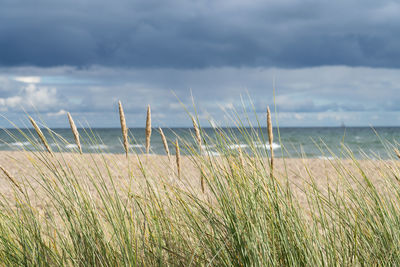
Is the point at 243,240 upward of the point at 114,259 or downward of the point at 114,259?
upward

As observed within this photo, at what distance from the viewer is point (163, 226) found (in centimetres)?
235

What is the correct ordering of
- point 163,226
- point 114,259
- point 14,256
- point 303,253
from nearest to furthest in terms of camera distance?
1. point 303,253
2. point 114,259
3. point 14,256
4. point 163,226

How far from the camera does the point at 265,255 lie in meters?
1.73

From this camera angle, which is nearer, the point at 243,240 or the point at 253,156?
the point at 243,240

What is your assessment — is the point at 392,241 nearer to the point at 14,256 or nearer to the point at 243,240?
the point at 243,240

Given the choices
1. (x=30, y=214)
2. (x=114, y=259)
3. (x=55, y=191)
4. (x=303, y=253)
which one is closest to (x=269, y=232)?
(x=303, y=253)

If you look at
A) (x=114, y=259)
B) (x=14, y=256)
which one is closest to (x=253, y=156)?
(x=114, y=259)

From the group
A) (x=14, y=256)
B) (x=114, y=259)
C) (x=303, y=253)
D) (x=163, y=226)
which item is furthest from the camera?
(x=163, y=226)

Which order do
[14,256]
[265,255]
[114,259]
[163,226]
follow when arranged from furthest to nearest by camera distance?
[163,226], [14,256], [114,259], [265,255]

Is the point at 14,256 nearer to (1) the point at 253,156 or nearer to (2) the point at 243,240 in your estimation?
(2) the point at 243,240

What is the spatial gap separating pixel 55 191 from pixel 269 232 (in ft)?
3.86

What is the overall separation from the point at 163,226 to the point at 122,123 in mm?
755

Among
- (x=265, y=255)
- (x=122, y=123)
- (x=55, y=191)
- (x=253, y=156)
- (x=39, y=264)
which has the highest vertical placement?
(x=122, y=123)

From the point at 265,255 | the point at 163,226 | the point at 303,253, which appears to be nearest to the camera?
the point at 265,255
